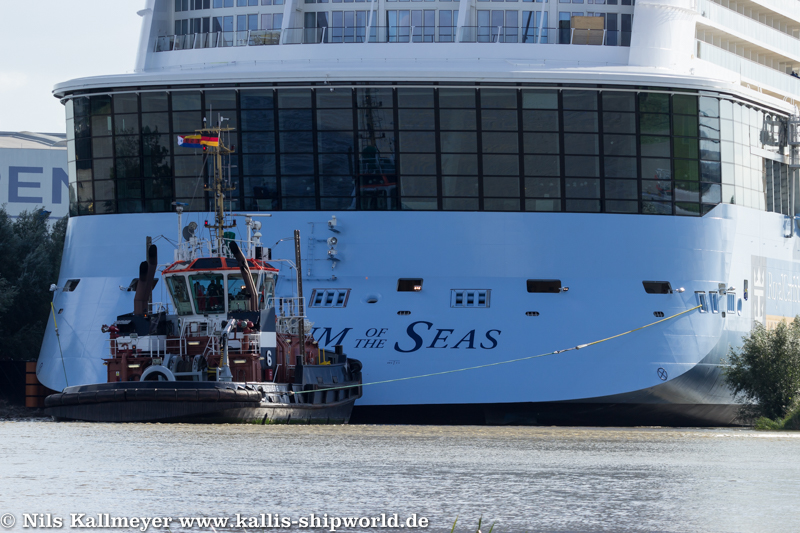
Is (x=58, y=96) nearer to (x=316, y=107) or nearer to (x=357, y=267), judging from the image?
(x=316, y=107)

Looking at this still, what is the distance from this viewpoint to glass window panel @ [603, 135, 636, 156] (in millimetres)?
55844

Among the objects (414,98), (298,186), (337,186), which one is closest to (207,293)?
(298,186)

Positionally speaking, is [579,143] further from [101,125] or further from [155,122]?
[101,125]

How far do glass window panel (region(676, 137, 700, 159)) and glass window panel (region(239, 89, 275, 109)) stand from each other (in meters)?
19.1

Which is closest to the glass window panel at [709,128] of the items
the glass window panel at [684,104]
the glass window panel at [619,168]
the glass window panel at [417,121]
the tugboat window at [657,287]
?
the glass window panel at [684,104]

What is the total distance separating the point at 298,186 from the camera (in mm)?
55656

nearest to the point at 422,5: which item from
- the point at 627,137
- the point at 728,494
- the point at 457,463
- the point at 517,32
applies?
the point at 517,32

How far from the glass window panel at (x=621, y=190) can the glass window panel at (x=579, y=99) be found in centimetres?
358

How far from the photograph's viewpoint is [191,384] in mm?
35312

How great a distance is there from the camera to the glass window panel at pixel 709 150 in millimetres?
57250

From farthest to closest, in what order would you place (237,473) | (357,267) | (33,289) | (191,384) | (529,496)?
(33,289) → (357,267) → (191,384) → (237,473) → (529,496)

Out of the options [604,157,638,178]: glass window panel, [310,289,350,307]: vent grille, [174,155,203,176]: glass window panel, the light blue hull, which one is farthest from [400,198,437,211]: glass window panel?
[174,155,203,176]: glass window panel

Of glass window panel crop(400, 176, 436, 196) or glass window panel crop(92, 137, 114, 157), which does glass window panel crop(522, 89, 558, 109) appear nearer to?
glass window panel crop(400, 176, 436, 196)

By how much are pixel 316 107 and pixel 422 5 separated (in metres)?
8.37
